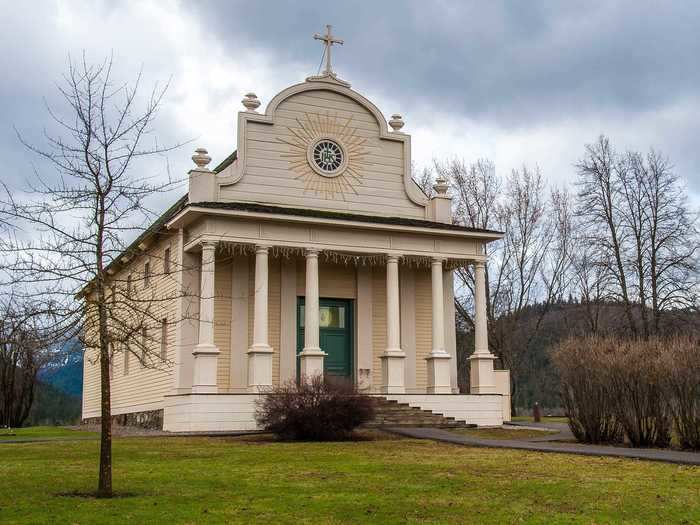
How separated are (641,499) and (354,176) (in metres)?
18.6

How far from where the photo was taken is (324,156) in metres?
27.5

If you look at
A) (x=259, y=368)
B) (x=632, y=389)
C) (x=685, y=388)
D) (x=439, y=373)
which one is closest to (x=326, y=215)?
(x=259, y=368)

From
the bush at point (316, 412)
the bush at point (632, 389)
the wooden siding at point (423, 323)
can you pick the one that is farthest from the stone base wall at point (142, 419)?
the bush at point (632, 389)

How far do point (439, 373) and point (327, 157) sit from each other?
7689 mm

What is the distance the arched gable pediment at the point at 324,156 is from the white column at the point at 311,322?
7.64 ft

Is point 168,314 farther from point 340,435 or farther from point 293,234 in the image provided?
point 340,435

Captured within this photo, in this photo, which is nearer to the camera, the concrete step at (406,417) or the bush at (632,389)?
the bush at (632,389)

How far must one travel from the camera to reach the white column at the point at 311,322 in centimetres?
2441

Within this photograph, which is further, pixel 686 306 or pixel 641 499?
pixel 686 306

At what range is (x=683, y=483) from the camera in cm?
1168

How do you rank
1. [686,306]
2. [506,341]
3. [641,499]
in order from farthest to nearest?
[506,341] < [686,306] < [641,499]

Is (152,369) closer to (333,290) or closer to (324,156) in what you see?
(333,290)

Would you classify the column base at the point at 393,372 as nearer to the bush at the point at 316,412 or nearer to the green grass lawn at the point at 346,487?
the bush at the point at 316,412

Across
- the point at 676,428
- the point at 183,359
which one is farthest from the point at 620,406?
the point at 183,359
